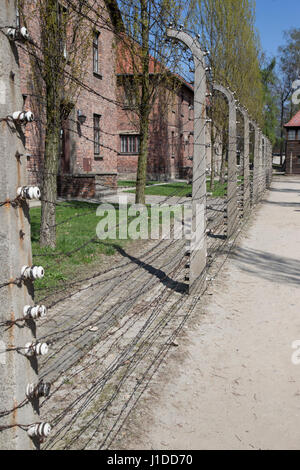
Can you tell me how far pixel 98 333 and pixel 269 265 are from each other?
12.6ft

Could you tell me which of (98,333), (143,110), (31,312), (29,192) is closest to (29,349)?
(31,312)

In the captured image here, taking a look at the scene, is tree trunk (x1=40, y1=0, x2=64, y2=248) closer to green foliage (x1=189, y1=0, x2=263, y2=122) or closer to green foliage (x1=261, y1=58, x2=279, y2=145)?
green foliage (x1=189, y1=0, x2=263, y2=122)

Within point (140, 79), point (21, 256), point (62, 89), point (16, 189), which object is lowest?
point (21, 256)

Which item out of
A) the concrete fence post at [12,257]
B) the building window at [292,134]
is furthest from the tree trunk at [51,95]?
the building window at [292,134]

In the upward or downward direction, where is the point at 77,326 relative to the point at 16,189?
downward

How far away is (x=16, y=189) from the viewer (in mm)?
2039

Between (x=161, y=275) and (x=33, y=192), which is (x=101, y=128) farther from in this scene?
(x=33, y=192)

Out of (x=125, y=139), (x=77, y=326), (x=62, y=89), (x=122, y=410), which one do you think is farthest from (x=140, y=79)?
(x=125, y=139)

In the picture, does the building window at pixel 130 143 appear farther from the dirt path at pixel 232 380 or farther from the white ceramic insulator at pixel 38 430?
the white ceramic insulator at pixel 38 430

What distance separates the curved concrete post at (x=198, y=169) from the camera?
5551mm

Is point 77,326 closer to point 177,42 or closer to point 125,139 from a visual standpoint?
point 177,42

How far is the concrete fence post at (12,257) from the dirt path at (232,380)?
1.01 m

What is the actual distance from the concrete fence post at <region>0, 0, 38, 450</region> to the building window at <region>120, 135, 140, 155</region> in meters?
28.9
